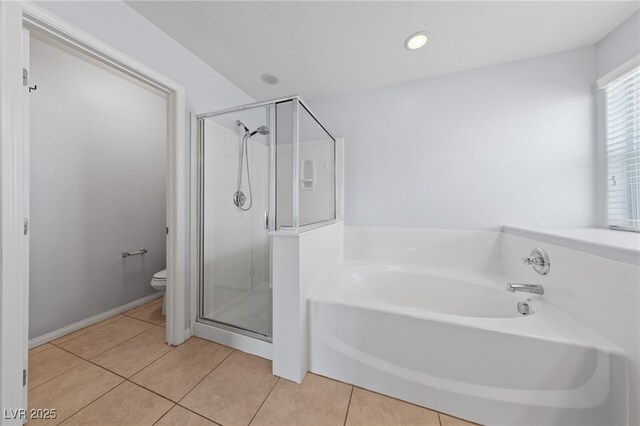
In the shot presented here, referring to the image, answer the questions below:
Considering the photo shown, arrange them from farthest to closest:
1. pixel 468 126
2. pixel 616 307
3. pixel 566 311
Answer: pixel 468 126 → pixel 566 311 → pixel 616 307

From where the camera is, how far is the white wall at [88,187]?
163 centimetres

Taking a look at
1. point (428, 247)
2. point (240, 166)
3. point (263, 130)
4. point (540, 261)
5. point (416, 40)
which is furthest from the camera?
point (428, 247)

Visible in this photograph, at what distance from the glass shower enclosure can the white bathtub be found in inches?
22.3

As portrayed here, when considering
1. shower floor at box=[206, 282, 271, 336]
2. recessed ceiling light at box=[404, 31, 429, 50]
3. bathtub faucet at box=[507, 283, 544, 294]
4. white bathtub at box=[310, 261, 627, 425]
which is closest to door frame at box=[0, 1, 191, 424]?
shower floor at box=[206, 282, 271, 336]

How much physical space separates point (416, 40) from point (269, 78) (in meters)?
1.29

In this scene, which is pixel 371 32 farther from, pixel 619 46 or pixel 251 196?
pixel 619 46

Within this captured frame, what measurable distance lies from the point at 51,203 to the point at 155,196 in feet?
2.62

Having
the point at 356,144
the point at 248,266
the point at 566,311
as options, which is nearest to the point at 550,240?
the point at 566,311

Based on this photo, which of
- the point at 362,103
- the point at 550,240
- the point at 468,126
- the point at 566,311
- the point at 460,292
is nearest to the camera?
the point at 566,311

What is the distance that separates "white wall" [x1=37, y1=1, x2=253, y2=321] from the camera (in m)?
1.13

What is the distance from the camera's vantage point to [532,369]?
0.91 m

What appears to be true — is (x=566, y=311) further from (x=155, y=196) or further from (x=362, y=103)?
(x=155, y=196)

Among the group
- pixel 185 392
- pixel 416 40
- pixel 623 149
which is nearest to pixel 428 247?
pixel 623 149

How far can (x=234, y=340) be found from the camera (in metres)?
1.55
